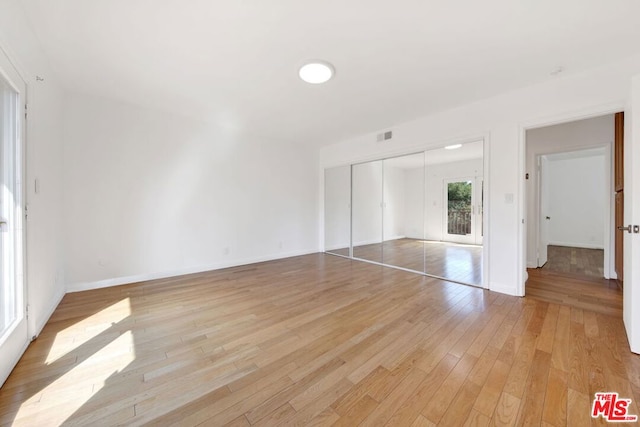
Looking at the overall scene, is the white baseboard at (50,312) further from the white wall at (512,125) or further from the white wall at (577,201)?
the white wall at (577,201)

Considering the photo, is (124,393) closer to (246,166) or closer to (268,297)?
(268,297)

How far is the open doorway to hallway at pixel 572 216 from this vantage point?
3209 millimetres

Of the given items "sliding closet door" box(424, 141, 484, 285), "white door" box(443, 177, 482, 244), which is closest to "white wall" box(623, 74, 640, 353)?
"sliding closet door" box(424, 141, 484, 285)

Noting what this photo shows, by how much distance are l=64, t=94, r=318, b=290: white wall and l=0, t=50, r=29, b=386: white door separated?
1564 mm

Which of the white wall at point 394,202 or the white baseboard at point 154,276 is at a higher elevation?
the white wall at point 394,202

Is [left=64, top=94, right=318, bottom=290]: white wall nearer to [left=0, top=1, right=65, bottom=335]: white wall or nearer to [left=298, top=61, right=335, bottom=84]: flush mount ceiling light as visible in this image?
[left=0, top=1, right=65, bottom=335]: white wall

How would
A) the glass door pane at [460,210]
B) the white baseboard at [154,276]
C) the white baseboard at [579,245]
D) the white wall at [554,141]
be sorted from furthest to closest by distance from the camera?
the white baseboard at [579,245] < the glass door pane at [460,210] < the white wall at [554,141] < the white baseboard at [154,276]

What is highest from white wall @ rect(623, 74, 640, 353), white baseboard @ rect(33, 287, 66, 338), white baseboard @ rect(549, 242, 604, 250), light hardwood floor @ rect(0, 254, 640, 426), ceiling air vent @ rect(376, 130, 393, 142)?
ceiling air vent @ rect(376, 130, 393, 142)

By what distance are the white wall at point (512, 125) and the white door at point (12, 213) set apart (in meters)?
4.41

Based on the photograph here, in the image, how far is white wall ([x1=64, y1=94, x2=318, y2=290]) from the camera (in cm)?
314

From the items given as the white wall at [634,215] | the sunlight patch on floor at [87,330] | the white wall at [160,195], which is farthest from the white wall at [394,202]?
the sunlight patch on floor at [87,330]

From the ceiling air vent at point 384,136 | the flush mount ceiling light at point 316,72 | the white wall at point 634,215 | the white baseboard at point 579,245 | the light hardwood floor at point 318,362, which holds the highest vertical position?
the flush mount ceiling light at point 316,72

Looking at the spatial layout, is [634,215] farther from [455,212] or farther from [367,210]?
[367,210]

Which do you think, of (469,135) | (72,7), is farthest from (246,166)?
(469,135)
